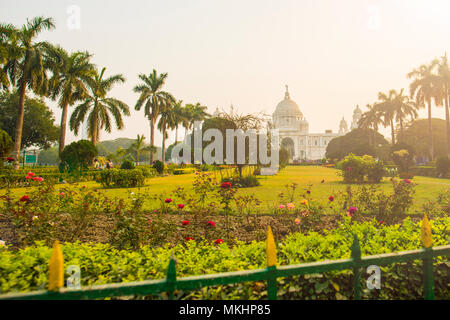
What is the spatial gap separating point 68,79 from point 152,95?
39.0 ft

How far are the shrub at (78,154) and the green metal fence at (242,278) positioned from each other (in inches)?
736

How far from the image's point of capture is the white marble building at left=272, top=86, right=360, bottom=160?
104 m

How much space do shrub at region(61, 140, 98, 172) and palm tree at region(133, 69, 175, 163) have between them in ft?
→ 45.8

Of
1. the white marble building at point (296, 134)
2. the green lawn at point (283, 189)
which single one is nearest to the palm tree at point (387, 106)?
the green lawn at point (283, 189)

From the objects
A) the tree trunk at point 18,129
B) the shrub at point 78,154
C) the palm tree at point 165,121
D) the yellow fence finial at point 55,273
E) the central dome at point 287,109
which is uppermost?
the central dome at point 287,109

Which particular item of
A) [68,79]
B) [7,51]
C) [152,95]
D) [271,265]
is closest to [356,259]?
[271,265]

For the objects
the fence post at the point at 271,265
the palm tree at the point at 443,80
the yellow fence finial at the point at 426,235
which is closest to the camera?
the fence post at the point at 271,265

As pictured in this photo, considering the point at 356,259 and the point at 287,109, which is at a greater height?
the point at 287,109

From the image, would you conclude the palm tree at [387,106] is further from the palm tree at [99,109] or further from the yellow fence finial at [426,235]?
the yellow fence finial at [426,235]

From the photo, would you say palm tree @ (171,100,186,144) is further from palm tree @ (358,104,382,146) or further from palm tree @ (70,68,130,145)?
palm tree @ (358,104,382,146)

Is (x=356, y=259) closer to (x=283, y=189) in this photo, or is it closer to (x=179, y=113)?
(x=283, y=189)

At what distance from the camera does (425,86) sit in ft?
105

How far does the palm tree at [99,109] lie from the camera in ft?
82.3
